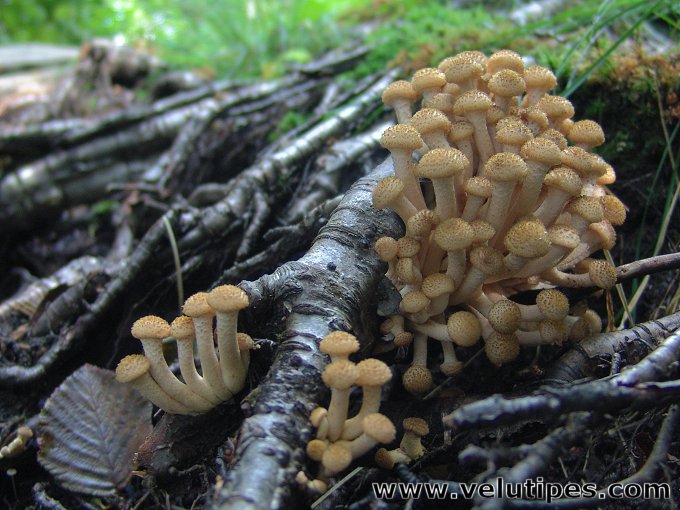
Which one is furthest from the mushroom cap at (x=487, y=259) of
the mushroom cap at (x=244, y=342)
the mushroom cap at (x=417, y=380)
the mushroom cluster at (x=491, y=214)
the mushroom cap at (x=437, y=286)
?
the mushroom cap at (x=244, y=342)

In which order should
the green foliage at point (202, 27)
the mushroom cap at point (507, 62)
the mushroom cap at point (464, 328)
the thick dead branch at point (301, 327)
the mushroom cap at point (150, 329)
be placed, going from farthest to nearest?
the green foliage at point (202, 27), the mushroom cap at point (507, 62), the mushroom cap at point (464, 328), the mushroom cap at point (150, 329), the thick dead branch at point (301, 327)

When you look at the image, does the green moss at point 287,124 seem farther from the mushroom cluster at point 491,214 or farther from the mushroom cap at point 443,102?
the mushroom cap at point 443,102

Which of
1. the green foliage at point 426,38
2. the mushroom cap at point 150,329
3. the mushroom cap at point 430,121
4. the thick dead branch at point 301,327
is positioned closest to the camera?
the thick dead branch at point 301,327

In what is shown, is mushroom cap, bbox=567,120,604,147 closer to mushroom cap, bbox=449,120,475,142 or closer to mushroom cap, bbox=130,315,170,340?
mushroom cap, bbox=449,120,475,142

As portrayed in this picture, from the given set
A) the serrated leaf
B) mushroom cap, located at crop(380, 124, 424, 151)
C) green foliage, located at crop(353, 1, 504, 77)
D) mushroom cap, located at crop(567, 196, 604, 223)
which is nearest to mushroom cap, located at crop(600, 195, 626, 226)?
mushroom cap, located at crop(567, 196, 604, 223)

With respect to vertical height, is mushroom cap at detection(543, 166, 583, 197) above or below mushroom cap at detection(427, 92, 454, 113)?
below
